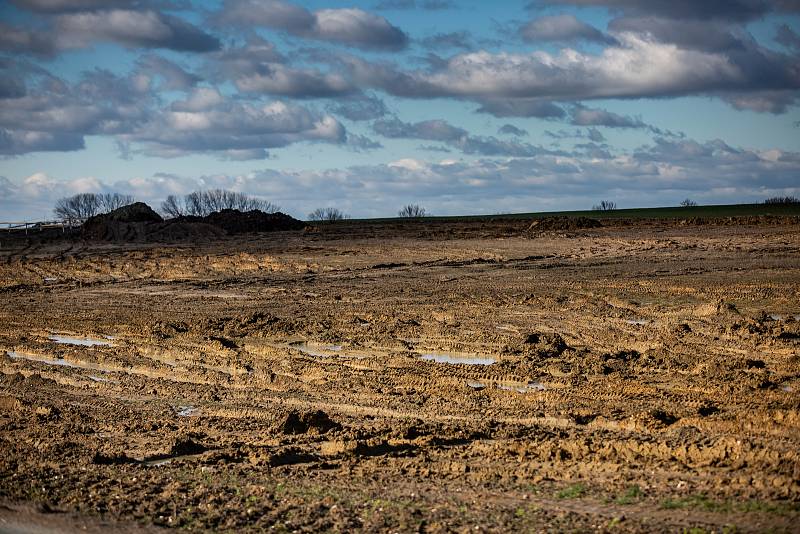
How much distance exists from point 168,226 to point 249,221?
305 inches

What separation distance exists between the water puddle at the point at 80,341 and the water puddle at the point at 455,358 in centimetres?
630

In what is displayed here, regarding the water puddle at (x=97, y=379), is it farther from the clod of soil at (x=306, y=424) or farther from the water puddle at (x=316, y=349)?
the clod of soil at (x=306, y=424)

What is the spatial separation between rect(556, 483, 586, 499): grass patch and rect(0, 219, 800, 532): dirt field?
27mm

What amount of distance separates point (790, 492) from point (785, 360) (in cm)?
694

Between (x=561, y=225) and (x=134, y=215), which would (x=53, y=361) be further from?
(x=134, y=215)

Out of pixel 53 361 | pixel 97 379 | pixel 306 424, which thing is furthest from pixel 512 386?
pixel 53 361

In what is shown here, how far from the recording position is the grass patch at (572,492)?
780cm

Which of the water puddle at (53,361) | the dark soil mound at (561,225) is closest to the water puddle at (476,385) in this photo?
the water puddle at (53,361)

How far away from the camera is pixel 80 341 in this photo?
18859mm

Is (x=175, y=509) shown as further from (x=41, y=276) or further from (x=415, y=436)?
(x=41, y=276)

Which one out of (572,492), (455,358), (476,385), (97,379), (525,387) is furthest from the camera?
(455,358)

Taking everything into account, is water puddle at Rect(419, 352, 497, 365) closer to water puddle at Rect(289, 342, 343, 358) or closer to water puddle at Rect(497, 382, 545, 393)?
water puddle at Rect(289, 342, 343, 358)

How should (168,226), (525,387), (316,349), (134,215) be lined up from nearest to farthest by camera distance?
(525,387) < (316,349) < (168,226) < (134,215)

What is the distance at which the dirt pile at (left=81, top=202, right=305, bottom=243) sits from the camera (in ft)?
180
